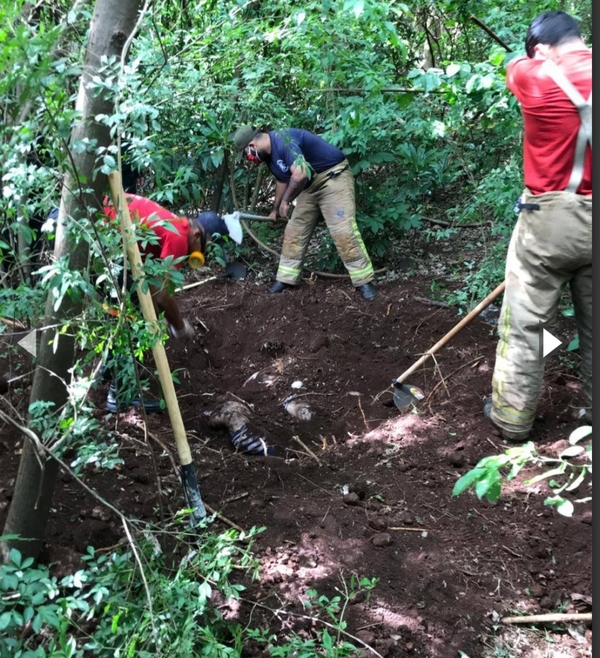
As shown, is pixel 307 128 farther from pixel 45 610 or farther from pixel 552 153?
pixel 45 610

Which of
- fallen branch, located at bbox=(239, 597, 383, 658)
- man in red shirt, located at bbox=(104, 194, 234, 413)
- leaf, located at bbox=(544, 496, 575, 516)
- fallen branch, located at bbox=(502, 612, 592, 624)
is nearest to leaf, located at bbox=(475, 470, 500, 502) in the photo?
leaf, located at bbox=(544, 496, 575, 516)

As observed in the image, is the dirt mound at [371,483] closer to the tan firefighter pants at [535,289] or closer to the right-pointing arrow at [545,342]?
the tan firefighter pants at [535,289]

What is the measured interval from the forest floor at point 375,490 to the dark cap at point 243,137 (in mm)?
1697

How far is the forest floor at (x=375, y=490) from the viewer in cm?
235

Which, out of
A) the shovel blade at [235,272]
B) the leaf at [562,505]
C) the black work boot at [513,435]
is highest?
the leaf at [562,505]

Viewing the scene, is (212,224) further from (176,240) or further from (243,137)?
(243,137)

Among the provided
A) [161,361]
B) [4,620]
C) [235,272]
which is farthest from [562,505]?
[235,272]

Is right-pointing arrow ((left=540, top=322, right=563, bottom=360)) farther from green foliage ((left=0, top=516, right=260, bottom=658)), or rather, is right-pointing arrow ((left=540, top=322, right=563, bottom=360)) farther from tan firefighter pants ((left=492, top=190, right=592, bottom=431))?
green foliage ((left=0, top=516, right=260, bottom=658))

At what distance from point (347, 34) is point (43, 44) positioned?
10.0 feet

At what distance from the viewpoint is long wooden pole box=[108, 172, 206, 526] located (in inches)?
76.6

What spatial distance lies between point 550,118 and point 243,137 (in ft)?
9.65

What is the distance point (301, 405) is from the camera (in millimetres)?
4328

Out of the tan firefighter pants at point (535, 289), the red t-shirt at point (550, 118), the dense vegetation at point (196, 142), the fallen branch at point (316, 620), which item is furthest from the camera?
the tan firefighter pants at point (535, 289)

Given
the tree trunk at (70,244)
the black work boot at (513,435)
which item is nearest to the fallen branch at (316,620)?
the tree trunk at (70,244)
